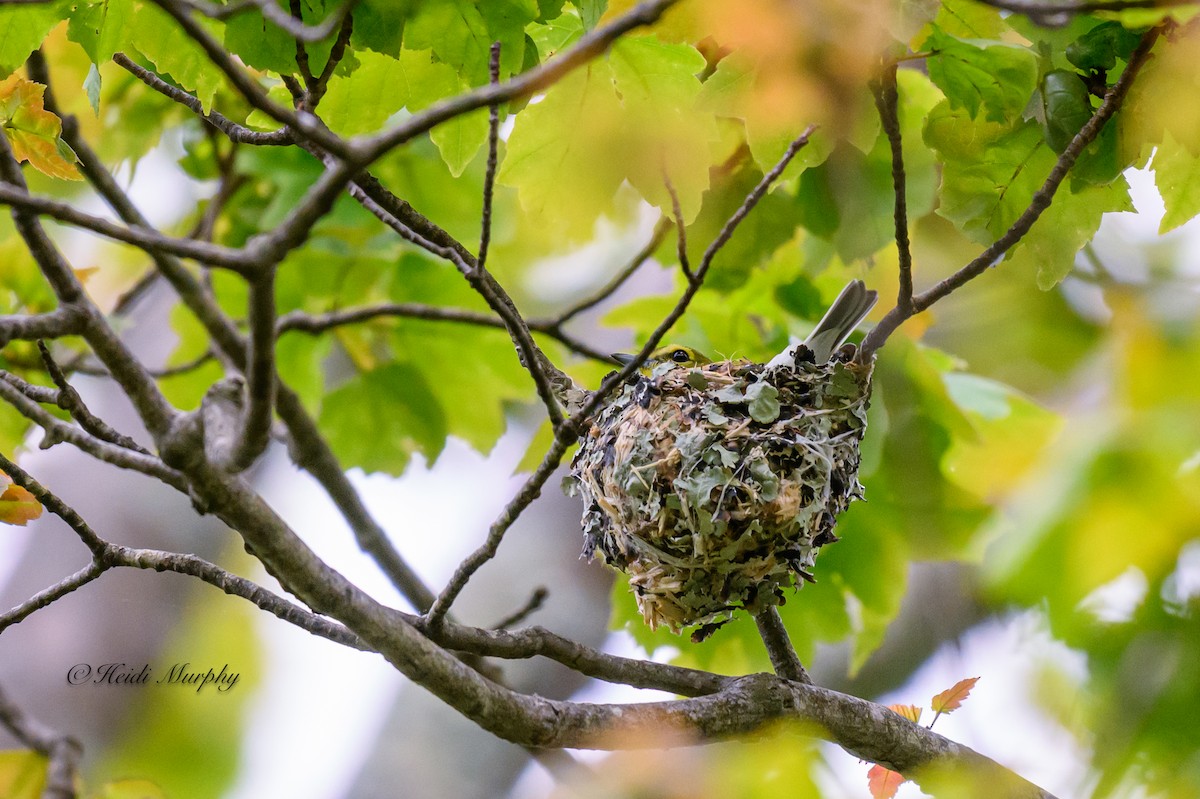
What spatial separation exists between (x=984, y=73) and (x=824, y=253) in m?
1.01

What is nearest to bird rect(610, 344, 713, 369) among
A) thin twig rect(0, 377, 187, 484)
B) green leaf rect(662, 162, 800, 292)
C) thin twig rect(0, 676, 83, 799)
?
green leaf rect(662, 162, 800, 292)

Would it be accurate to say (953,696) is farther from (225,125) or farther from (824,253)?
(225,125)

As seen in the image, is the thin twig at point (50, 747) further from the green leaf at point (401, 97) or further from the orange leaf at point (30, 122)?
the green leaf at point (401, 97)

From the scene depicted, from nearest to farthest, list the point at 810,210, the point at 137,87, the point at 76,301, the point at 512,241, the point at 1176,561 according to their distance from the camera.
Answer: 1. the point at 76,301
2. the point at 1176,561
3. the point at 810,210
4. the point at 137,87
5. the point at 512,241

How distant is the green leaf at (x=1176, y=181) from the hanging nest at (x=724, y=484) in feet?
2.31

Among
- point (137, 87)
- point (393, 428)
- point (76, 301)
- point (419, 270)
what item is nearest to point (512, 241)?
point (419, 270)

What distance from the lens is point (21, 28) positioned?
181 centimetres

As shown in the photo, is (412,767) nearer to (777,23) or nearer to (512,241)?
(512,241)

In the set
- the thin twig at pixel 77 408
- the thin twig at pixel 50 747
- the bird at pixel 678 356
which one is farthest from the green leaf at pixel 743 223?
the thin twig at pixel 50 747

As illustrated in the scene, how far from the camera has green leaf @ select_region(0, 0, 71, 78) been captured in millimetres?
1802

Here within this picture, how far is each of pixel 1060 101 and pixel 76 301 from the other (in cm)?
158

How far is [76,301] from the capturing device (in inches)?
47.8

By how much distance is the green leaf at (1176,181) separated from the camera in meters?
1.81

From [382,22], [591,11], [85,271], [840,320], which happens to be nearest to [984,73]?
[591,11]
